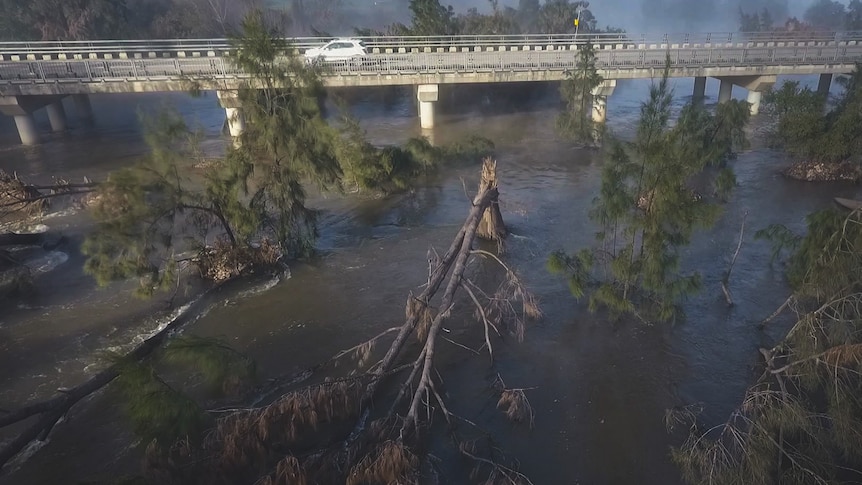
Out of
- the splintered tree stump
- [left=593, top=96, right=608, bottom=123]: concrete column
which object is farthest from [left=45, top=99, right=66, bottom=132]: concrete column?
[left=593, top=96, right=608, bottom=123]: concrete column

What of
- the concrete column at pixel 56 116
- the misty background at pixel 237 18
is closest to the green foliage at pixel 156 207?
the misty background at pixel 237 18

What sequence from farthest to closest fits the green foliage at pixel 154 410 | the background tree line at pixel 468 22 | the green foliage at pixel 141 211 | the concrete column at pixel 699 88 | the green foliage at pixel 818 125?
the concrete column at pixel 699 88 → the background tree line at pixel 468 22 → the green foliage at pixel 818 125 → the green foliage at pixel 141 211 → the green foliage at pixel 154 410

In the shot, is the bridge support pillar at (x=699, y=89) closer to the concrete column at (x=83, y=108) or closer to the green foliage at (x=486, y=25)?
the green foliage at (x=486, y=25)

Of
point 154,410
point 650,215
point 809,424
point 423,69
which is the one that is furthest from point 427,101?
point 809,424

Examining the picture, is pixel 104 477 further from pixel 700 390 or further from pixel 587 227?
pixel 587 227

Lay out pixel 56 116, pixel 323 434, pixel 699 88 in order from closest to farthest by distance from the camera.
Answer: pixel 323 434 < pixel 56 116 < pixel 699 88

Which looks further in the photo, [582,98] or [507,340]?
[582,98]

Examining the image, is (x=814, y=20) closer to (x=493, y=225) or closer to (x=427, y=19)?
(x=427, y=19)
